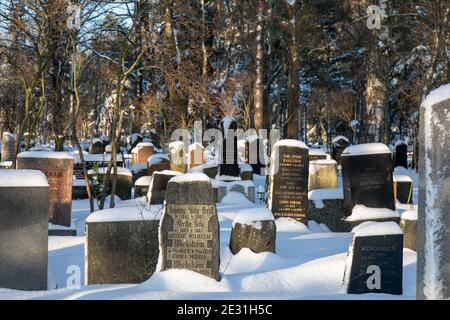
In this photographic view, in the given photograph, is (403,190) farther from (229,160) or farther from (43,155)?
(43,155)

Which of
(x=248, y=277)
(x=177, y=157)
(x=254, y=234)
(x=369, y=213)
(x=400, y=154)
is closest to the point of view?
(x=248, y=277)

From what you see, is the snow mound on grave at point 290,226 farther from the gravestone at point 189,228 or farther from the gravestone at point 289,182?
the gravestone at point 189,228

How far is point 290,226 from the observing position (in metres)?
10.5

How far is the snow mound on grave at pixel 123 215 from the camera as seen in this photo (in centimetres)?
652

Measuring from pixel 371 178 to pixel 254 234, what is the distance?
160 inches

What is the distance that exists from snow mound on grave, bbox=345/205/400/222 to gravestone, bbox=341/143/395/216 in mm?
91

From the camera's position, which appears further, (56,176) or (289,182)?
(289,182)

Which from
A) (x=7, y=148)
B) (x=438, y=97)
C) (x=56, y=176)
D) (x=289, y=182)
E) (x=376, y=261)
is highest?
(x=438, y=97)

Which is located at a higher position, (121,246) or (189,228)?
(189,228)

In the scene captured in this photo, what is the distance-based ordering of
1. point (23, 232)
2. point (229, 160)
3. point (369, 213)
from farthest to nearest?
point (229, 160) < point (369, 213) < point (23, 232)

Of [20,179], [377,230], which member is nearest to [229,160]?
[377,230]

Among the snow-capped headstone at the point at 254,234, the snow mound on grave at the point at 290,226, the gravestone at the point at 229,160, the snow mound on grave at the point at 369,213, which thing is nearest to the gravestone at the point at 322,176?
the gravestone at the point at 229,160
